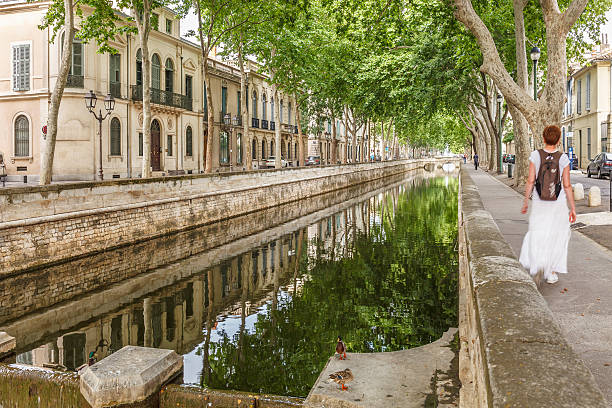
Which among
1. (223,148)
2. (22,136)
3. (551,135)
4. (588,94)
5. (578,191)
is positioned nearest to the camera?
(551,135)

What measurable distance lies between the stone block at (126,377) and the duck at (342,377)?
162 cm

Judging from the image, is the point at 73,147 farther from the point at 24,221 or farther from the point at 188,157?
the point at 24,221

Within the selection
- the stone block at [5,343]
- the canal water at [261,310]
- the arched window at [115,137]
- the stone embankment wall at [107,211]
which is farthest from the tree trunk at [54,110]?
the arched window at [115,137]

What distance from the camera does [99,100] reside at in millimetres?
27516

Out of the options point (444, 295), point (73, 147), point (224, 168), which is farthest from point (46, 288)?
point (224, 168)

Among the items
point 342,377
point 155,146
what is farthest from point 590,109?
point 342,377

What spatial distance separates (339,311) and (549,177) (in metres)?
5.24

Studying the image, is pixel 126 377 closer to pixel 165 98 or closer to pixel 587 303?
pixel 587 303

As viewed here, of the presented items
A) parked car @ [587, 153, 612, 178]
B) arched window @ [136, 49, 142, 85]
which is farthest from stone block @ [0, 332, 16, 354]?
parked car @ [587, 153, 612, 178]

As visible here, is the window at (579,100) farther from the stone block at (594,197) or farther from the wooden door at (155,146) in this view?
the stone block at (594,197)

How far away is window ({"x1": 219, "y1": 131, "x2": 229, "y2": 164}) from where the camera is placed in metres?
41.5

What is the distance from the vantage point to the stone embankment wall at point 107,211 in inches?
438

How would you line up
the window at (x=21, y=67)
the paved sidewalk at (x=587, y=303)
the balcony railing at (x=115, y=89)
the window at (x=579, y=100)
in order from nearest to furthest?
1. the paved sidewalk at (x=587, y=303)
2. the window at (x=21, y=67)
3. the balcony railing at (x=115, y=89)
4. the window at (x=579, y=100)

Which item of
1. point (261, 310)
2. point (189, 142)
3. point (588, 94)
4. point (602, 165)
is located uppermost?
point (588, 94)
